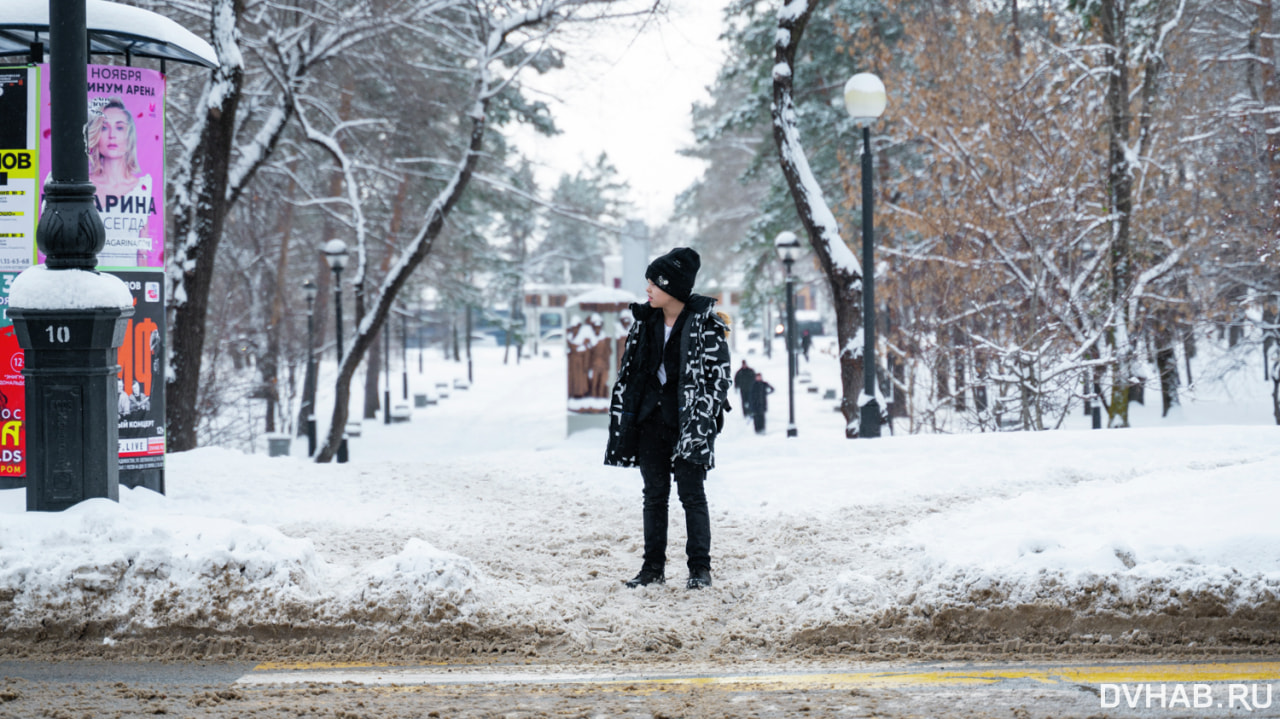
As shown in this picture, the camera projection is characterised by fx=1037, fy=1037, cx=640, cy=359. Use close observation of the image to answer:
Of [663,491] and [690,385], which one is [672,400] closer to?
[690,385]

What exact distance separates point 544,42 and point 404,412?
60.5 ft

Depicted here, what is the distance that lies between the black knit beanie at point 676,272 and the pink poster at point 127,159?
4.05m

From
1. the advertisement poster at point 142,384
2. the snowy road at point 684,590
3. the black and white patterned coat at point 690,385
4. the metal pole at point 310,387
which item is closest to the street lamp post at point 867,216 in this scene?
the snowy road at point 684,590

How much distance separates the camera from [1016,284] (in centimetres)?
1577

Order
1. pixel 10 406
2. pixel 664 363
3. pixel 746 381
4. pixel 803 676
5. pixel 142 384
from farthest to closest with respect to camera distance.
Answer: pixel 746 381, pixel 142 384, pixel 10 406, pixel 664 363, pixel 803 676

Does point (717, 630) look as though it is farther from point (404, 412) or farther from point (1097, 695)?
point (404, 412)

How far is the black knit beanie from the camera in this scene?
17.9ft

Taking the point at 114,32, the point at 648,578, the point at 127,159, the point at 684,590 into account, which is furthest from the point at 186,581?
the point at 114,32

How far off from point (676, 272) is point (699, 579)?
166cm

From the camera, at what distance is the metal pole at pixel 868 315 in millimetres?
11188

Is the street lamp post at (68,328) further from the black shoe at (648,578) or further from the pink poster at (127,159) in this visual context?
the black shoe at (648,578)

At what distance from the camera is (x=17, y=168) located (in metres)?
7.06

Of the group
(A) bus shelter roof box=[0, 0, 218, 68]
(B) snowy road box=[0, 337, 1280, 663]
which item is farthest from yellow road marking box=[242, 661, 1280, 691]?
(A) bus shelter roof box=[0, 0, 218, 68]

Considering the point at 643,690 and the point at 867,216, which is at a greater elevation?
the point at 867,216
